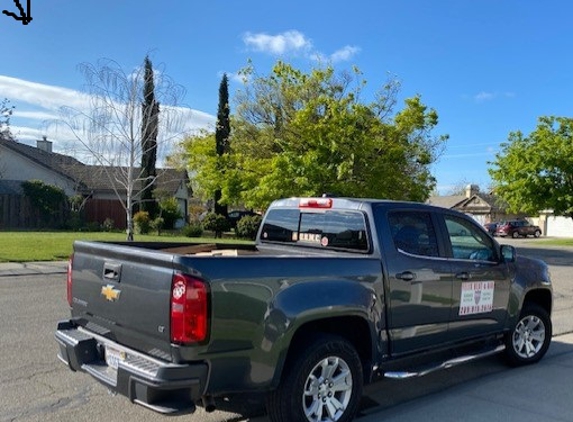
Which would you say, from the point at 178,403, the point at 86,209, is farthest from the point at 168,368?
the point at 86,209

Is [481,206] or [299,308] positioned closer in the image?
[299,308]

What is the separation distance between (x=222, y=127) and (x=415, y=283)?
91.2 ft

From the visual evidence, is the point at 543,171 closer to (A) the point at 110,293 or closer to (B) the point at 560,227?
(B) the point at 560,227

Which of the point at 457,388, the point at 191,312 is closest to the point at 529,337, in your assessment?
the point at 457,388

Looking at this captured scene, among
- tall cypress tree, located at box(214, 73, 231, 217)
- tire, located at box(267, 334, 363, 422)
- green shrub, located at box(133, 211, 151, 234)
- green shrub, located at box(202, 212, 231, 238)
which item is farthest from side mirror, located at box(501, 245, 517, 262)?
green shrub, located at box(133, 211, 151, 234)

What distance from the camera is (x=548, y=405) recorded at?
4.90 meters

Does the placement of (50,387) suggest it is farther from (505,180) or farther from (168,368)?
(505,180)

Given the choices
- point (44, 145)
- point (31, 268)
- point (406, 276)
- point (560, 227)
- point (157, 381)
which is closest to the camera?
point (157, 381)

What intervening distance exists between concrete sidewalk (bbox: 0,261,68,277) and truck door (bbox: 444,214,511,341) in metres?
10.9

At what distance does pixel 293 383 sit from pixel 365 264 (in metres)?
1.10

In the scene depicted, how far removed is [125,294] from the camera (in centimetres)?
380

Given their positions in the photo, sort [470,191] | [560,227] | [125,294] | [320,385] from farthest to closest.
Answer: [470,191], [560,227], [320,385], [125,294]

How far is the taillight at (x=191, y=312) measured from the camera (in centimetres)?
339

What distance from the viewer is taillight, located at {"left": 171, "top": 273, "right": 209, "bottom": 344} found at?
3391 millimetres
